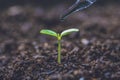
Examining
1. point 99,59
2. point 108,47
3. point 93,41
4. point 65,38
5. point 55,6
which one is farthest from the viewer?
point 55,6

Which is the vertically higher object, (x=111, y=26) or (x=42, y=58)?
(x=111, y=26)

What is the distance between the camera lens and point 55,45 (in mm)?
2371

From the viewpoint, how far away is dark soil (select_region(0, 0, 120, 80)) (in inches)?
73.1

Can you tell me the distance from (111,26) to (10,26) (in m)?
0.87

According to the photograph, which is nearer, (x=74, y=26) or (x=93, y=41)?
(x=93, y=41)

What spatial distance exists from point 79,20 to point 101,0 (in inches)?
14.1

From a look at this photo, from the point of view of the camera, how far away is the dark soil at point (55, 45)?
1857 millimetres

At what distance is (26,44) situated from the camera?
94.5 inches

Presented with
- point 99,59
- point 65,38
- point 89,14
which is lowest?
point 99,59

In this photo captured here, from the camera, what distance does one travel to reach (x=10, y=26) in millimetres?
2809

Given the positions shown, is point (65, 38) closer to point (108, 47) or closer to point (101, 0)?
point (108, 47)

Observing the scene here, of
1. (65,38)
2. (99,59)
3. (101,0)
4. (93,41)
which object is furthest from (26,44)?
(101,0)

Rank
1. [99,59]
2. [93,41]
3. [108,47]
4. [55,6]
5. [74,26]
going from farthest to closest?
[55,6], [74,26], [93,41], [108,47], [99,59]

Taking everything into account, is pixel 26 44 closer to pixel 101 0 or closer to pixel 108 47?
pixel 108 47
